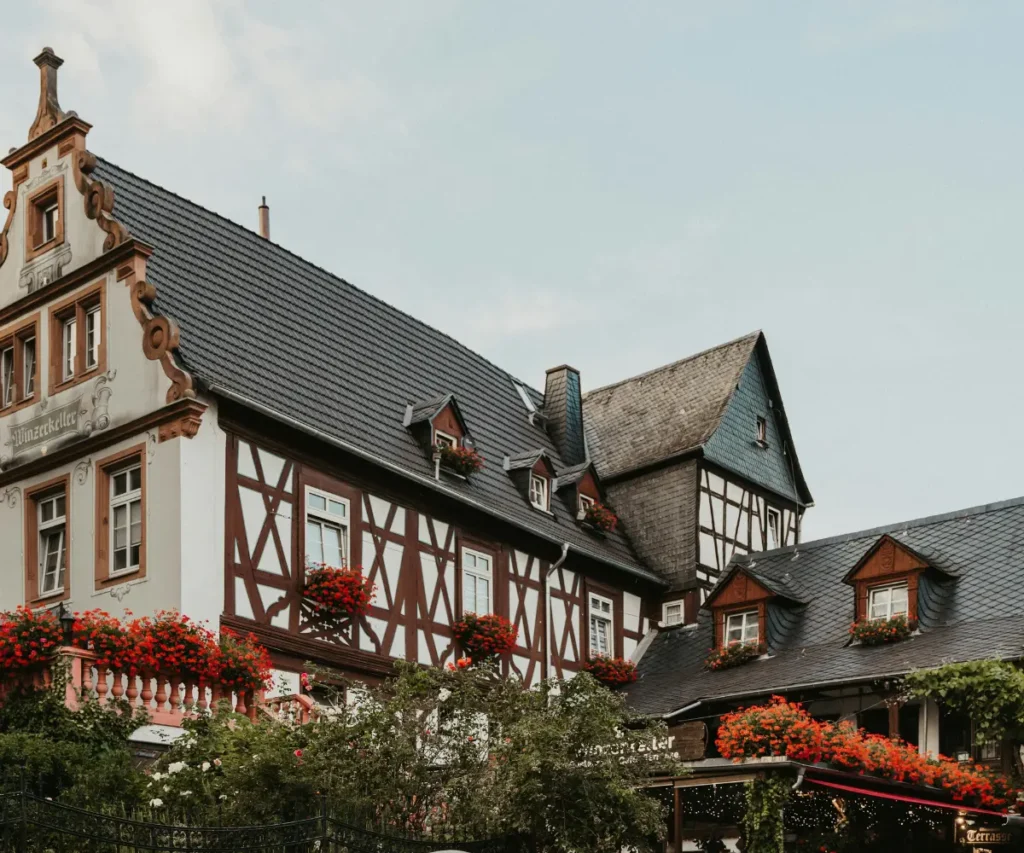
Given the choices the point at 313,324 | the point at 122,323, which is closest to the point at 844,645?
the point at 313,324

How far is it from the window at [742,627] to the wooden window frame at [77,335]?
11534mm

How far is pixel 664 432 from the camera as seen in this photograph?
3328 cm

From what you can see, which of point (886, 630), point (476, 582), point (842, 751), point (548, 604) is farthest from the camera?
point (548, 604)

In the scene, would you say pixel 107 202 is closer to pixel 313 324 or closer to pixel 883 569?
pixel 313 324

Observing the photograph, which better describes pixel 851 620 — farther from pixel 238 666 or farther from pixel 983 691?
pixel 238 666

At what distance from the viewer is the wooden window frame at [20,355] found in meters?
25.2

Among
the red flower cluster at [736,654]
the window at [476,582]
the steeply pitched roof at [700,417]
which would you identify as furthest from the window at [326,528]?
the steeply pitched roof at [700,417]

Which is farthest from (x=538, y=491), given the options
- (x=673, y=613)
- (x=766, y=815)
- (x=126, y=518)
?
(x=766, y=815)

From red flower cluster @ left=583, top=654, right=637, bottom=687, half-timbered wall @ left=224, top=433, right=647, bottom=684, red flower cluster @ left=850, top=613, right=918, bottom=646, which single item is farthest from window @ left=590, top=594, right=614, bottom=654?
red flower cluster @ left=850, top=613, right=918, bottom=646

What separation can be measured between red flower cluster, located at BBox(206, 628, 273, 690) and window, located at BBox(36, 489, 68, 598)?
3.85 meters

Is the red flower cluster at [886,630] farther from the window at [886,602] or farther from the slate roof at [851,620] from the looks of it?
the window at [886,602]

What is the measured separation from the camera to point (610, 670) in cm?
2947

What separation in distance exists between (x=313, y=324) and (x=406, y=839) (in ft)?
43.3

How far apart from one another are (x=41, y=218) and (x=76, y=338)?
2.28 meters
